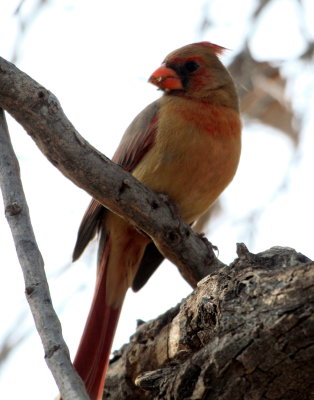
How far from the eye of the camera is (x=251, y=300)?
2311mm

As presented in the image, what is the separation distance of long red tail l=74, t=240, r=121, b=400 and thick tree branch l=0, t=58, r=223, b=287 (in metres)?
0.58

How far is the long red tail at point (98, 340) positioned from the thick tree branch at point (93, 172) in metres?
0.58

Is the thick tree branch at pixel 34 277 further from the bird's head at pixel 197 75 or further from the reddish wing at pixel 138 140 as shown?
the bird's head at pixel 197 75

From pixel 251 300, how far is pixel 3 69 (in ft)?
4.01

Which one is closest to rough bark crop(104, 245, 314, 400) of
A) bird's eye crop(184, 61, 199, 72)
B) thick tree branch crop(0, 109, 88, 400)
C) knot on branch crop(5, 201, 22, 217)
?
thick tree branch crop(0, 109, 88, 400)

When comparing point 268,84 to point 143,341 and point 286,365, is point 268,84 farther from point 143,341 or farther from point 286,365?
point 286,365

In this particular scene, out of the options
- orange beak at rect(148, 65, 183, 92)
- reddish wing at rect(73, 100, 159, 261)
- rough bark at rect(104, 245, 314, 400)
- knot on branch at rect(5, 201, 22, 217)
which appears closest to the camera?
rough bark at rect(104, 245, 314, 400)

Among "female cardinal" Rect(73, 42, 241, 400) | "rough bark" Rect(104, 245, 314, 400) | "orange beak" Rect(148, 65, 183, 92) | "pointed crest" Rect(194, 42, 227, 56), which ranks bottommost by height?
"rough bark" Rect(104, 245, 314, 400)

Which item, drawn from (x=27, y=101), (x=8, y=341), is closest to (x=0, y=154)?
(x=27, y=101)

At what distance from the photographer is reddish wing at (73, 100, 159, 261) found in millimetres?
3713

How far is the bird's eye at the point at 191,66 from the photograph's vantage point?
13.9 feet

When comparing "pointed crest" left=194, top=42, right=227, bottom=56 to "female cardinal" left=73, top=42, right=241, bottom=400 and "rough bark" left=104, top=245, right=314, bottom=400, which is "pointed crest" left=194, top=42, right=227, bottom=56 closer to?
"female cardinal" left=73, top=42, right=241, bottom=400

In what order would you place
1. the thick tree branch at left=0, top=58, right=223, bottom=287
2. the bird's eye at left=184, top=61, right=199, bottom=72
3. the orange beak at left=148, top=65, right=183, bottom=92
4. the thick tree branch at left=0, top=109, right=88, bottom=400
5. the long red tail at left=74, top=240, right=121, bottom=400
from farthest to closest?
the bird's eye at left=184, top=61, right=199, bottom=72, the orange beak at left=148, top=65, right=183, bottom=92, the long red tail at left=74, top=240, right=121, bottom=400, the thick tree branch at left=0, top=58, right=223, bottom=287, the thick tree branch at left=0, top=109, right=88, bottom=400

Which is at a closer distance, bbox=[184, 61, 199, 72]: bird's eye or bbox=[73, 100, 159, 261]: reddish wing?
bbox=[73, 100, 159, 261]: reddish wing
